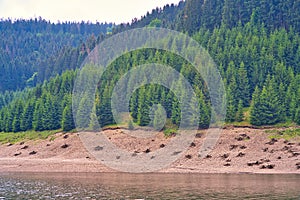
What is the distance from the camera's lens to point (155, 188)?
205ft

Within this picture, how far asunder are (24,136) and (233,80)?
5748cm

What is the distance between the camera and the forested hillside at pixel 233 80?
394 ft

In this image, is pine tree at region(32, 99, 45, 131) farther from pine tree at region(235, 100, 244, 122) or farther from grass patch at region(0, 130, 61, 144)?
pine tree at region(235, 100, 244, 122)

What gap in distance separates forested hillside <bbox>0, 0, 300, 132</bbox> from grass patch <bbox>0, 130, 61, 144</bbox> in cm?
322

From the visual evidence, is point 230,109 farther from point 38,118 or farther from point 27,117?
point 27,117

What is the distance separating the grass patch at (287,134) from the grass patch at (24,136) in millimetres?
57389

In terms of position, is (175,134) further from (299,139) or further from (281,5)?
(281,5)

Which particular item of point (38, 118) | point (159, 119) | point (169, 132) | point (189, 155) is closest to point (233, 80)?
point (159, 119)

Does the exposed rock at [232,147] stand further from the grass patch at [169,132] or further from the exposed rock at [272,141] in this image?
the grass patch at [169,132]

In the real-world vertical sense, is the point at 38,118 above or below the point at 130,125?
above

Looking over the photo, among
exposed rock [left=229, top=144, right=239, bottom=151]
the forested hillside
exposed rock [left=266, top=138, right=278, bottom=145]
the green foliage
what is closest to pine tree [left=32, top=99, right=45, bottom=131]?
the forested hillside

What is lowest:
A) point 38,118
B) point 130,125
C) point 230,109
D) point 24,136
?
point 24,136

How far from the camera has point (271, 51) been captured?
468ft

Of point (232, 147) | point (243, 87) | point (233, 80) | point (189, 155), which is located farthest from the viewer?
point (243, 87)
